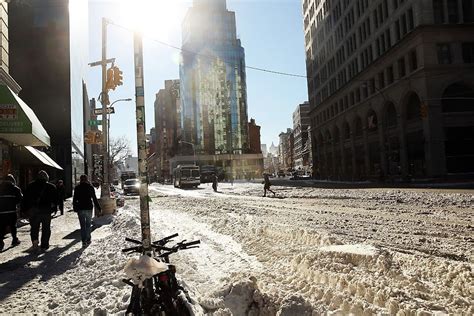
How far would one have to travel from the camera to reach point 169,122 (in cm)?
17562

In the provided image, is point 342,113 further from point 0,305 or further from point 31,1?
point 0,305

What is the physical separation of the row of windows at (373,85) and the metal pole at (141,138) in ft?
128

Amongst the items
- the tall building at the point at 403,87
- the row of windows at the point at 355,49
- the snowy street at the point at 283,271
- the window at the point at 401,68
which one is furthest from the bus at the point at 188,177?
the snowy street at the point at 283,271

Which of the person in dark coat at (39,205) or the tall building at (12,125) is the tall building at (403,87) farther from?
the person in dark coat at (39,205)

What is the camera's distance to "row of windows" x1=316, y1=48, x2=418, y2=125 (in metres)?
40.3

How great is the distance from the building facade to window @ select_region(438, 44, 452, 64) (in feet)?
384

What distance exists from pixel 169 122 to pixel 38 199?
16820cm

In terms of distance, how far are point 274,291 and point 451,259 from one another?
369 cm

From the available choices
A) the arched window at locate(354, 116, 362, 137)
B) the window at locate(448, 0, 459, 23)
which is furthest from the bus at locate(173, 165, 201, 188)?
the window at locate(448, 0, 459, 23)

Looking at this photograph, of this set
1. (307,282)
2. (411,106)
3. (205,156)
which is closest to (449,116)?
(411,106)

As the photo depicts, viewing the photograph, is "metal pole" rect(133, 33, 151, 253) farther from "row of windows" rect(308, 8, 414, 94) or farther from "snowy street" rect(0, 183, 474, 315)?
"row of windows" rect(308, 8, 414, 94)

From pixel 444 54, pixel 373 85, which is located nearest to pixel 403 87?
pixel 444 54

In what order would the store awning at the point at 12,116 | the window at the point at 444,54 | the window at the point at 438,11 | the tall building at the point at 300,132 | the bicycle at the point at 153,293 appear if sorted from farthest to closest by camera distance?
the tall building at the point at 300,132 → the window at the point at 438,11 → the window at the point at 444,54 → the store awning at the point at 12,116 → the bicycle at the point at 153,293

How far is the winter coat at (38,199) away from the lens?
394 inches
